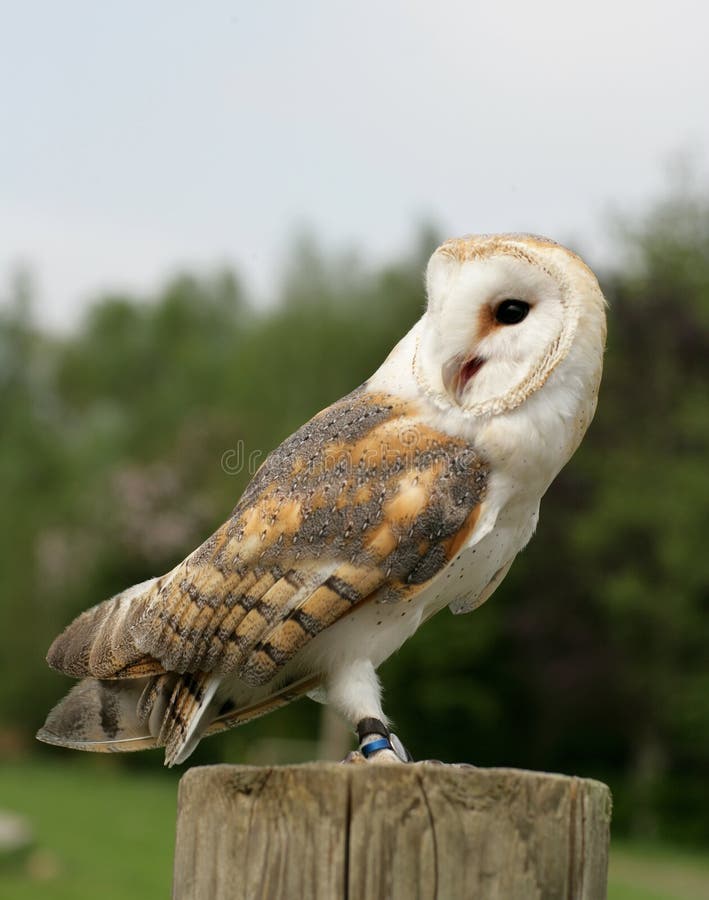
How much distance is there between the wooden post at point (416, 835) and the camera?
2.21m

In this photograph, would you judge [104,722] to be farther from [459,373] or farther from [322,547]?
[459,373]

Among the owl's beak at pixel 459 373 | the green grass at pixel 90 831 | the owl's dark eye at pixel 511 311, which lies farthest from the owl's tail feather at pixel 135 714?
the green grass at pixel 90 831

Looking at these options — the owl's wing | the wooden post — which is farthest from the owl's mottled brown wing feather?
the wooden post

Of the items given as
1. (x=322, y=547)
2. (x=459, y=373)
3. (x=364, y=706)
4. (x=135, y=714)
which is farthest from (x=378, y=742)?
(x=459, y=373)

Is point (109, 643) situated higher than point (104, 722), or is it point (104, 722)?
point (109, 643)

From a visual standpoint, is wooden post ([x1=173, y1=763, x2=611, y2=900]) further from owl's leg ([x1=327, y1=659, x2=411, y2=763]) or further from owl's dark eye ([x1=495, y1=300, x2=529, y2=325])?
owl's dark eye ([x1=495, y1=300, x2=529, y2=325])

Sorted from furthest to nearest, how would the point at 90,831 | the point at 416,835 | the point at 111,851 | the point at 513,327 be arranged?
1. the point at 90,831
2. the point at 111,851
3. the point at 513,327
4. the point at 416,835

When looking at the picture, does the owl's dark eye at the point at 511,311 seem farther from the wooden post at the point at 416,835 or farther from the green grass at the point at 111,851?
the green grass at the point at 111,851

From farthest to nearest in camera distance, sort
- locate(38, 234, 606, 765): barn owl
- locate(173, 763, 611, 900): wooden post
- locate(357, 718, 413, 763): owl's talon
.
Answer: locate(38, 234, 606, 765): barn owl → locate(357, 718, 413, 763): owl's talon → locate(173, 763, 611, 900): wooden post

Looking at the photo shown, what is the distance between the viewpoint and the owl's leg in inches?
106

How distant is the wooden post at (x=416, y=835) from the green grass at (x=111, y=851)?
11781mm

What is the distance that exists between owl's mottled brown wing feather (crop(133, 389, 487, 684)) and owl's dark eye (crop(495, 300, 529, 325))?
30cm

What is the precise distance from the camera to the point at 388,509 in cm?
280

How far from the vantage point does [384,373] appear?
3.09 metres
